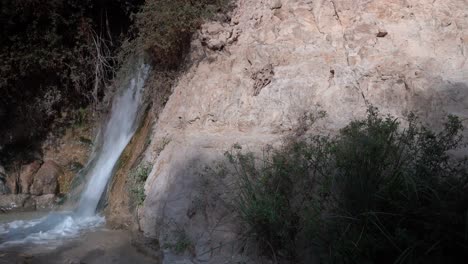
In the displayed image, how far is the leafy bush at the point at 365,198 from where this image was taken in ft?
11.1

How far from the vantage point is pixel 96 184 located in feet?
28.3

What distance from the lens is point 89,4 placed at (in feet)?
34.9

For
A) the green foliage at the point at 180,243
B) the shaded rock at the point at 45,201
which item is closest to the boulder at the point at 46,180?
the shaded rock at the point at 45,201

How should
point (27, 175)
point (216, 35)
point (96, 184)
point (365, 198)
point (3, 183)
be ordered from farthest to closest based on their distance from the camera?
point (27, 175)
point (3, 183)
point (96, 184)
point (216, 35)
point (365, 198)

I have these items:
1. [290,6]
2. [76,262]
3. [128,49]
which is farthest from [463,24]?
[128,49]

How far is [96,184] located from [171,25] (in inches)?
132

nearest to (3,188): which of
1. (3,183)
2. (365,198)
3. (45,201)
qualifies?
(3,183)

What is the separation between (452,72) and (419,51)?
1.83 ft

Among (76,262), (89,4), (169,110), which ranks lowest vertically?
(76,262)

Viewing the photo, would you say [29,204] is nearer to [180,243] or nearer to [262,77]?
[180,243]

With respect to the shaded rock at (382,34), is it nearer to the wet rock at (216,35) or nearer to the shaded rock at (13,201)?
the wet rock at (216,35)

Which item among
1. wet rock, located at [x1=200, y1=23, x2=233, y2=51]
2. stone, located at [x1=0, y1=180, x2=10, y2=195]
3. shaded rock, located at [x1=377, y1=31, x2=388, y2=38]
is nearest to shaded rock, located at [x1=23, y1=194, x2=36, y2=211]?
stone, located at [x1=0, y1=180, x2=10, y2=195]

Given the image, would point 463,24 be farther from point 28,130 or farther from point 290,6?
point 28,130

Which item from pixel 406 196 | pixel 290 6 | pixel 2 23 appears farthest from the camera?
pixel 2 23
